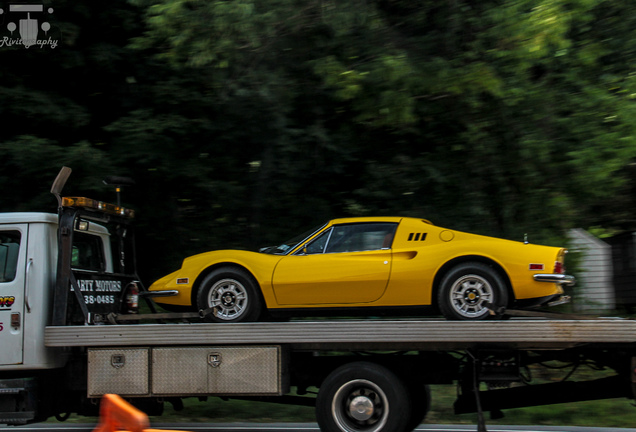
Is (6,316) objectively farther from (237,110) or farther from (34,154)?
(237,110)

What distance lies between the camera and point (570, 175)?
9.32 m

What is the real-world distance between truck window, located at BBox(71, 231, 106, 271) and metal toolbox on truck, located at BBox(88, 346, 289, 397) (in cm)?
119

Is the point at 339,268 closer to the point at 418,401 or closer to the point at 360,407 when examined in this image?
the point at 360,407

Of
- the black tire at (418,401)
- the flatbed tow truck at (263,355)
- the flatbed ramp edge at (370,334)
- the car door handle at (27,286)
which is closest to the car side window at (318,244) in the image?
the flatbed tow truck at (263,355)

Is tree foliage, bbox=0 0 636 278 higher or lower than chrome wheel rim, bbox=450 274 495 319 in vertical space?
higher

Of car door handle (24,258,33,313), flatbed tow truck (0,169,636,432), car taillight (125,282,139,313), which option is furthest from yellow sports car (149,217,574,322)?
car door handle (24,258,33,313)

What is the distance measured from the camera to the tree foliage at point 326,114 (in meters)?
8.40

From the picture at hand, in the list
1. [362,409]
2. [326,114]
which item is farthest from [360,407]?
[326,114]

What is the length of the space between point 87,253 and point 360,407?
3356 millimetres

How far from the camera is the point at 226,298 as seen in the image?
22.4ft

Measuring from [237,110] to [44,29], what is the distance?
296cm

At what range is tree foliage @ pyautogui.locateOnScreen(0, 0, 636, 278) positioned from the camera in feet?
27.6

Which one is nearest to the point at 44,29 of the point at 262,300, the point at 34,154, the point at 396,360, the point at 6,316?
the point at 34,154

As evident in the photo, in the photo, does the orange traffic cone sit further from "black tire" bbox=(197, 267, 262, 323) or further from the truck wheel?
"black tire" bbox=(197, 267, 262, 323)
